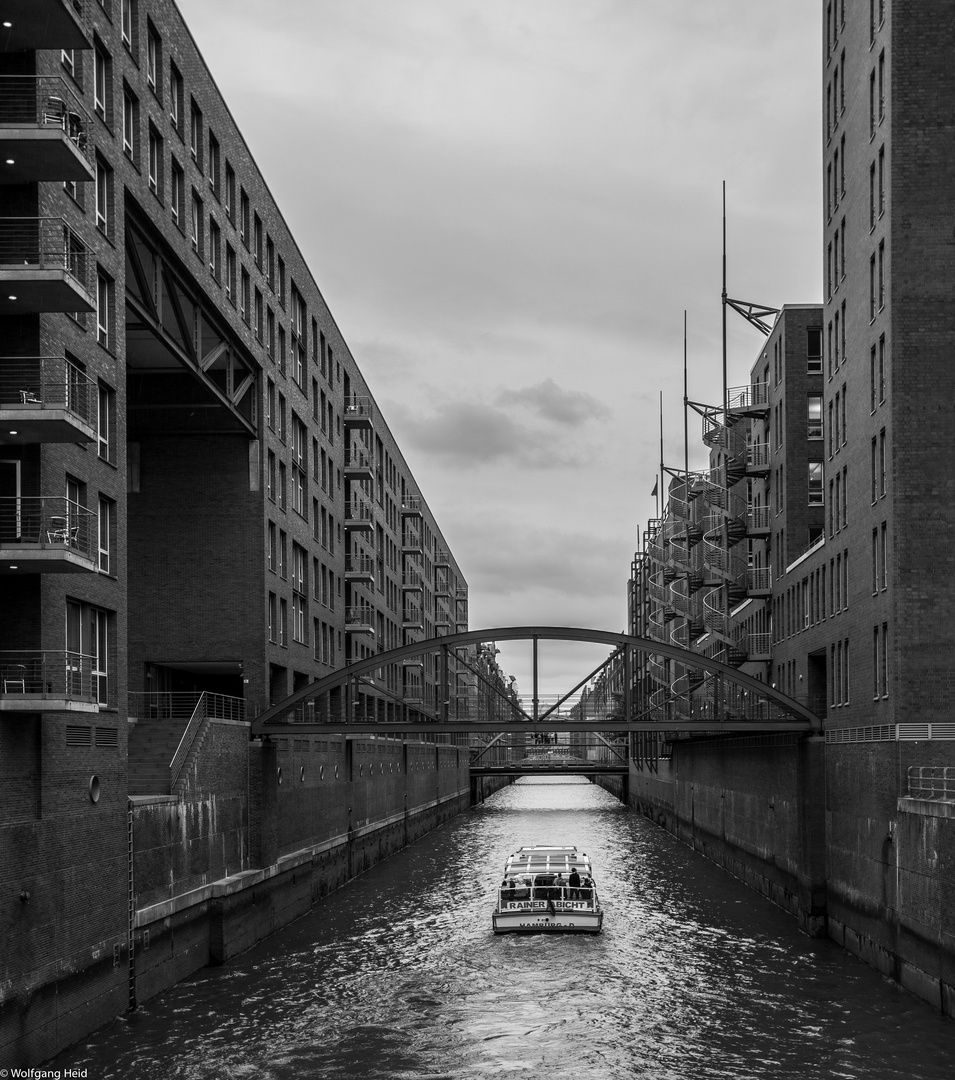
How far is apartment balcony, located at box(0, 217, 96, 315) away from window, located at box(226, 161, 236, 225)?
53.8ft

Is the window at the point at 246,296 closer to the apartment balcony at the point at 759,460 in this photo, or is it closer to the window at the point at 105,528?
the window at the point at 105,528

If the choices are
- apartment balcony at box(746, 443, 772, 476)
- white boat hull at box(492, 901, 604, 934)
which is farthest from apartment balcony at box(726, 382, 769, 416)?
white boat hull at box(492, 901, 604, 934)

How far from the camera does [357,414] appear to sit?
6300 centimetres

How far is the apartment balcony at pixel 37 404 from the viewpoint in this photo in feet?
71.8

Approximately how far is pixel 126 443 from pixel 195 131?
29.5 ft

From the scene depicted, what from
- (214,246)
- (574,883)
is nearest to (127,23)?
(214,246)

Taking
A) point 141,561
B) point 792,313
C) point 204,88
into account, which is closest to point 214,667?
point 141,561

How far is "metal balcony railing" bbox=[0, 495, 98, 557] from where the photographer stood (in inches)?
918

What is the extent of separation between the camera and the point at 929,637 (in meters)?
33.3

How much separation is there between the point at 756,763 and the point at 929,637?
51.3 ft

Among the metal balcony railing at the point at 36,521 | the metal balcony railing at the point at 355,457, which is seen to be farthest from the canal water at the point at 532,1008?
the metal balcony railing at the point at 355,457

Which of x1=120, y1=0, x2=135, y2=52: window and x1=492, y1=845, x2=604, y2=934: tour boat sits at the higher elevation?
x1=120, y1=0, x2=135, y2=52: window

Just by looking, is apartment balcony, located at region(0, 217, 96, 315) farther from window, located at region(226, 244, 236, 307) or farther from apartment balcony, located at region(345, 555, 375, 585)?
apartment balcony, located at region(345, 555, 375, 585)

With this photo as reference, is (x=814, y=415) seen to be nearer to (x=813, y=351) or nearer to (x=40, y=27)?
(x=813, y=351)
